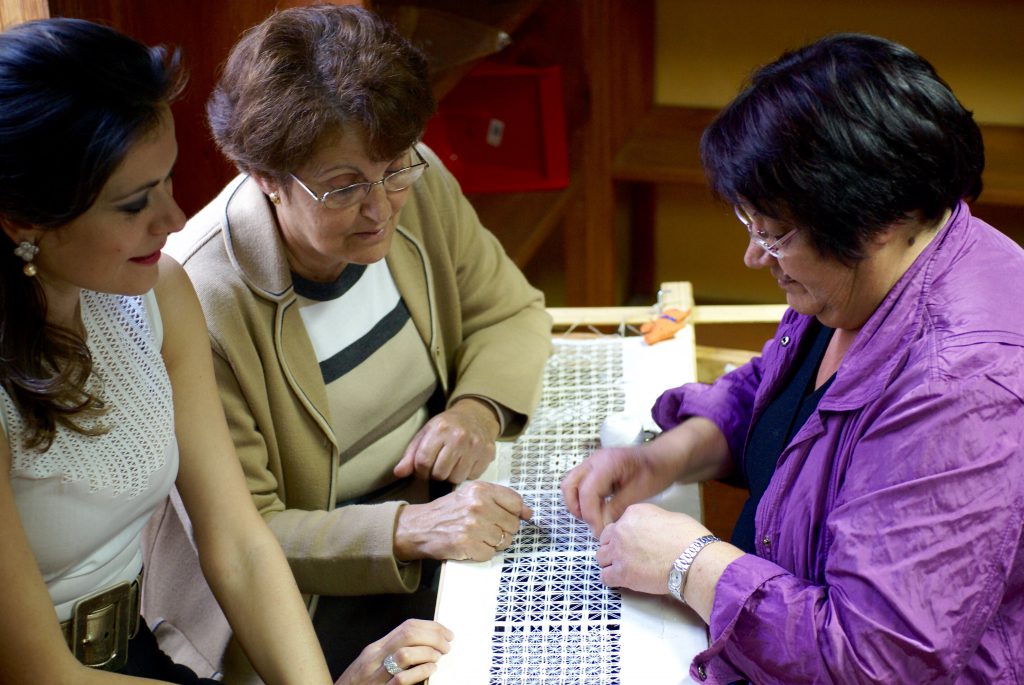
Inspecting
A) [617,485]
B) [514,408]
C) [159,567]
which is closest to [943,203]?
[617,485]

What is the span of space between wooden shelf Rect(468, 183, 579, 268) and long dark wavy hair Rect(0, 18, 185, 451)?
152 centimetres

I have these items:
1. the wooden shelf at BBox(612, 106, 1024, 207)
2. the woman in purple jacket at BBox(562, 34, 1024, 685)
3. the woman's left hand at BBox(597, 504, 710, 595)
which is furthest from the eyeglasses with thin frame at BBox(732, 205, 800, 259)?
the wooden shelf at BBox(612, 106, 1024, 207)

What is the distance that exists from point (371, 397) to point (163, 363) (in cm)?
38

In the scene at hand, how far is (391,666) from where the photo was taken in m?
1.23

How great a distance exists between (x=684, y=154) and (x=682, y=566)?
1.89m

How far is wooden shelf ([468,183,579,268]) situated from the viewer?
105 inches

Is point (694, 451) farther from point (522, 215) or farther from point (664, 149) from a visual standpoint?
point (664, 149)

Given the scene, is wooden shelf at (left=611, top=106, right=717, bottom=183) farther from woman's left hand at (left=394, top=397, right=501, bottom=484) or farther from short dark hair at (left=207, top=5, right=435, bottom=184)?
short dark hair at (left=207, top=5, right=435, bottom=184)

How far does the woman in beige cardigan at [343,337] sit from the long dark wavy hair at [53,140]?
0.84ft

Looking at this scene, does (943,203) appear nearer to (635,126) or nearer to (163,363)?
(163,363)

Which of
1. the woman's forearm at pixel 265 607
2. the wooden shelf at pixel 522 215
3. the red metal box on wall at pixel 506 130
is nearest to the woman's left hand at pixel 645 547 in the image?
the woman's forearm at pixel 265 607

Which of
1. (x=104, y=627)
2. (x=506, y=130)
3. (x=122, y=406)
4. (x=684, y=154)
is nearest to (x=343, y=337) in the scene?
(x=122, y=406)

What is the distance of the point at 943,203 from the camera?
3.75 feet

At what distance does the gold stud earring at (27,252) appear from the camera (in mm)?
1088
